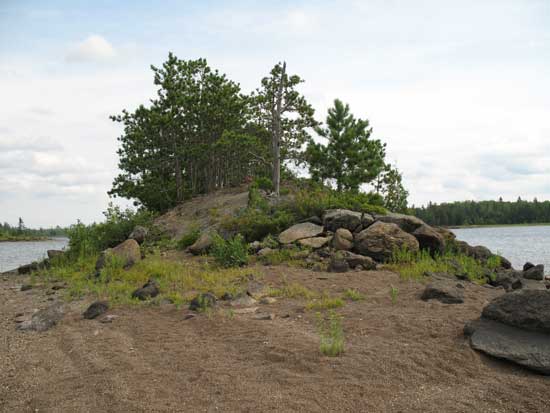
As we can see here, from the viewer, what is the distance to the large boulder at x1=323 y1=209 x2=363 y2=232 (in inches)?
608

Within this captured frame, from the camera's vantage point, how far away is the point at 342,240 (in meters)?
14.4

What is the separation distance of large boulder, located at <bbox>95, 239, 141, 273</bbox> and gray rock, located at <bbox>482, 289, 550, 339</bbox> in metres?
10.4

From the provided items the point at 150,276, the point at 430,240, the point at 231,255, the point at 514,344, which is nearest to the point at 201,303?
the point at 150,276

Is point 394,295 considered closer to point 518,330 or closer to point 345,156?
point 518,330

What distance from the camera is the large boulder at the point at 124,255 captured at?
1377 centimetres

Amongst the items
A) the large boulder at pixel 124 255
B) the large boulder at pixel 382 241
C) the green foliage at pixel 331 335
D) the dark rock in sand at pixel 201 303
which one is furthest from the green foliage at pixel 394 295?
the large boulder at pixel 124 255

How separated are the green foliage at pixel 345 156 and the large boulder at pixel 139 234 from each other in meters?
18.8

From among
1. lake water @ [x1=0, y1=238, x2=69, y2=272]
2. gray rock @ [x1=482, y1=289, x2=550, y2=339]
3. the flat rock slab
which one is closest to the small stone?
the flat rock slab

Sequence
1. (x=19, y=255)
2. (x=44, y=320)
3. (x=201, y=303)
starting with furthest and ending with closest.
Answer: (x=19, y=255) → (x=201, y=303) → (x=44, y=320)

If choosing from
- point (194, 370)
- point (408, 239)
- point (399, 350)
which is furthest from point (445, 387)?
point (408, 239)

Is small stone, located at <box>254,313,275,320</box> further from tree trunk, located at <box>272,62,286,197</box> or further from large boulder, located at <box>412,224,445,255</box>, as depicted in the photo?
tree trunk, located at <box>272,62,286,197</box>

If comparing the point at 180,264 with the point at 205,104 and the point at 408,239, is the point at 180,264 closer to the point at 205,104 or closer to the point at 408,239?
the point at 408,239

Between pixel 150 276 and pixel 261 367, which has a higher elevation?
pixel 150 276

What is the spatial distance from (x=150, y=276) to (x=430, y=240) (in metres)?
8.96
